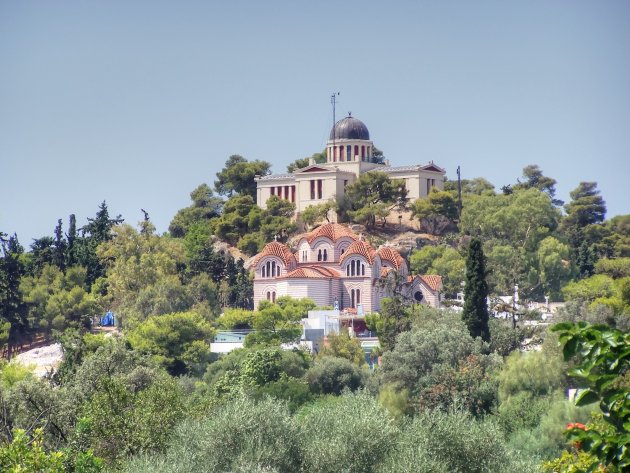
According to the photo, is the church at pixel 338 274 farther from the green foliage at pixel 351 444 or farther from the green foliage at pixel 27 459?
the green foliage at pixel 27 459

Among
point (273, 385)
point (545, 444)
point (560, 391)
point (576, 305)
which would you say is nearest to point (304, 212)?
point (576, 305)

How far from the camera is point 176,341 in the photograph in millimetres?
73875

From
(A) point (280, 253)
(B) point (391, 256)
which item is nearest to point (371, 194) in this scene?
(B) point (391, 256)

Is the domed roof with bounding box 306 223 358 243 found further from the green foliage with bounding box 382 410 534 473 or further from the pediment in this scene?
the green foliage with bounding box 382 410 534 473

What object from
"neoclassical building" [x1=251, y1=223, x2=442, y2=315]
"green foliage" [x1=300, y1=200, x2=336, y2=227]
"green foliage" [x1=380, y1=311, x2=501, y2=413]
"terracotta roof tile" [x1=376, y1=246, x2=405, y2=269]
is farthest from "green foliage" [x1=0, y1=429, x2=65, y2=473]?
"green foliage" [x1=300, y1=200, x2=336, y2=227]

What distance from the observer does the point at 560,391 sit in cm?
5259

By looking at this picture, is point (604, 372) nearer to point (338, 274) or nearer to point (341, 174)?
point (338, 274)

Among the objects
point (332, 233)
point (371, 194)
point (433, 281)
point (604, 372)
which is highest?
point (371, 194)

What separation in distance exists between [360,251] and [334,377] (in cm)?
2476

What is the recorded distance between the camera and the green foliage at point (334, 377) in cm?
6262

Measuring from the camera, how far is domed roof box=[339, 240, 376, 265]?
286 ft

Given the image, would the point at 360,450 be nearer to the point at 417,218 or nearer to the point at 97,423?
the point at 97,423

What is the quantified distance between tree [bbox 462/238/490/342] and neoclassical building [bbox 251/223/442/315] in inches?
908

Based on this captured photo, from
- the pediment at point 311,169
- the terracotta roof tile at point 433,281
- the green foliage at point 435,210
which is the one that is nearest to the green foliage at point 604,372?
the terracotta roof tile at point 433,281
